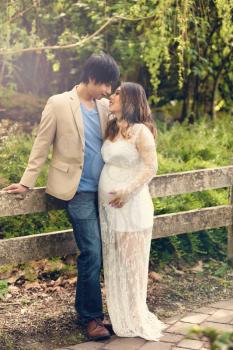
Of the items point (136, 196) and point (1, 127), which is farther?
point (1, 127)

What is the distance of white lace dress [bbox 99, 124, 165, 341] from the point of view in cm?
555

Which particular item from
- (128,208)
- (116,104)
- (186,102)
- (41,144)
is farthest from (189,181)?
(186,102)

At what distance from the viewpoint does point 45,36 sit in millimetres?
11297

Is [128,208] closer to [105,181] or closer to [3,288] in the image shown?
[105,181]

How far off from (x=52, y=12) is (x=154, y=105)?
2234 mm

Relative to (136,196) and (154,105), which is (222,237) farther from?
(154,105)

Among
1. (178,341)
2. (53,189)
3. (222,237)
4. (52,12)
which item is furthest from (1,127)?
(178,341)

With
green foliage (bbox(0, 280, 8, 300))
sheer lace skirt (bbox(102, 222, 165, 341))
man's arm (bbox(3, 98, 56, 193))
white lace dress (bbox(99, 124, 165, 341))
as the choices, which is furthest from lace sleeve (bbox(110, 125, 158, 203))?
green foliage (bbox(0, 280, 8, 300))

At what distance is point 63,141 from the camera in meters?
5.55

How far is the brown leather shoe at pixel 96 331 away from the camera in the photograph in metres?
5.61

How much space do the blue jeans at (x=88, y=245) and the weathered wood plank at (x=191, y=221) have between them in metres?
1.20

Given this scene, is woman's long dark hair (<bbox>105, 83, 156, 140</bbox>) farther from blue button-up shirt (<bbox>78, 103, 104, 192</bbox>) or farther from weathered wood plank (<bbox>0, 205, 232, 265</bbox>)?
weathered wood plank (<bbox>0, 205, 232, 265</bbox>)

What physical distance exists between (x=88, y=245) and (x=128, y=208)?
384 mm

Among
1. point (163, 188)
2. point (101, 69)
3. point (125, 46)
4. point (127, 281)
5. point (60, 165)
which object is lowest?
point (127, 281)
